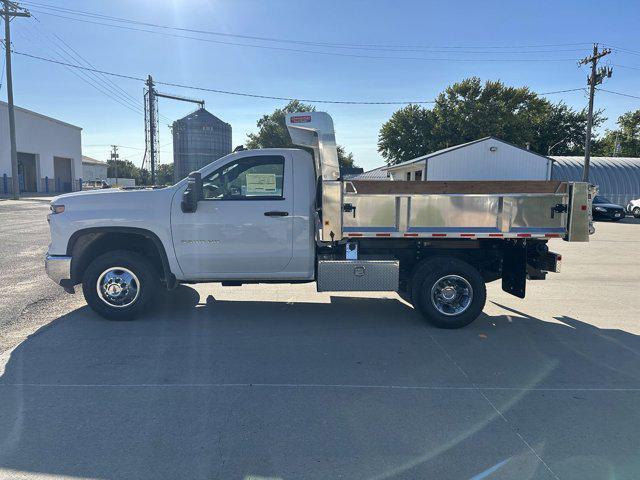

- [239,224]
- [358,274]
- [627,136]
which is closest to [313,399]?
[358,274]

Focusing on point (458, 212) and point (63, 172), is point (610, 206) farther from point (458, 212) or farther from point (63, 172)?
point (63, 172)

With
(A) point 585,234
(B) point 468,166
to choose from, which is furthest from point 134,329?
(B) point 468,166

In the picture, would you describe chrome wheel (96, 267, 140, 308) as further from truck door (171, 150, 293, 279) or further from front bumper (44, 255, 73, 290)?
truck door (171, 150, 293, 279)

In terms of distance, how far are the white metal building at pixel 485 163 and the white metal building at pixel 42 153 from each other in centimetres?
3584

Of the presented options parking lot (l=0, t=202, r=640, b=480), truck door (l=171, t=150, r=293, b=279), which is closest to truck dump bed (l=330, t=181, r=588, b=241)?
truck door (l=171, t=150, r=293, b=279)

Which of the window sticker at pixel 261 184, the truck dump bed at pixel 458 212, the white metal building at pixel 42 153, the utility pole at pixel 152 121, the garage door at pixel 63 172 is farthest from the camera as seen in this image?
the garage door at pixel 63 172

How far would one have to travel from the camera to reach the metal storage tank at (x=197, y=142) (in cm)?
1859

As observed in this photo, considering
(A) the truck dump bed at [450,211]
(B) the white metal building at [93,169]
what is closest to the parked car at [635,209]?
(A) the truck dump bed at [450,211]

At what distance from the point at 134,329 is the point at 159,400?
6.75 ft

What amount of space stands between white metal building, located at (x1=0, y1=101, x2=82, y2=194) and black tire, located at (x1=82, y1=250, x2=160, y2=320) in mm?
41883

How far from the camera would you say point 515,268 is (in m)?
6.04

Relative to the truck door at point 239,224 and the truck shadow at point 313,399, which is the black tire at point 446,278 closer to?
the truck shadow at point 313,399

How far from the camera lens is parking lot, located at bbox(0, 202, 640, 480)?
3.00 meters

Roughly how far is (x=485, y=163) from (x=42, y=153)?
140 ft
